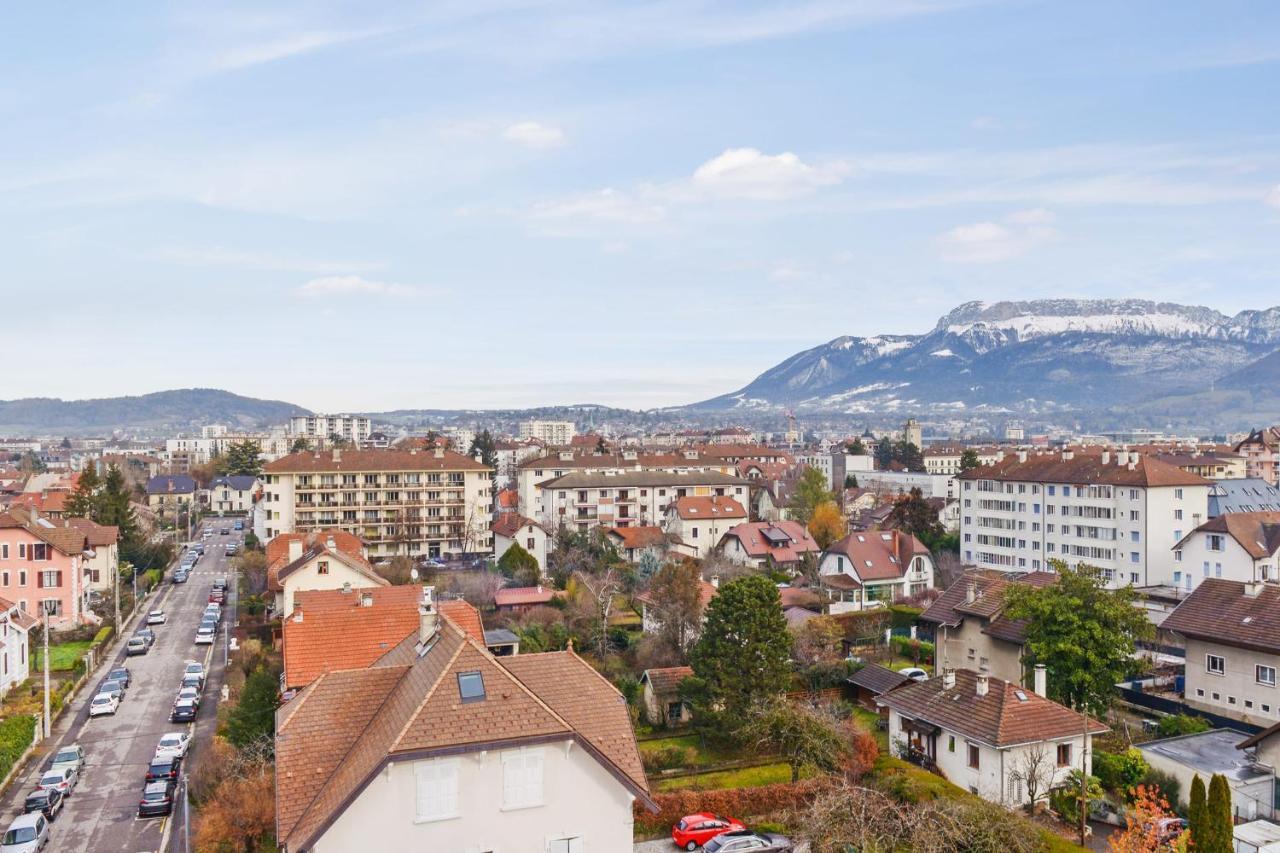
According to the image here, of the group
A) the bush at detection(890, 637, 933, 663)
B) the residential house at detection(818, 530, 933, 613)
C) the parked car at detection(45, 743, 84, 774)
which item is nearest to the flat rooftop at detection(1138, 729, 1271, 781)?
the bush at detection(890, 637, 933, 663)

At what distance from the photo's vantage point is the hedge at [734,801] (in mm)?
26484

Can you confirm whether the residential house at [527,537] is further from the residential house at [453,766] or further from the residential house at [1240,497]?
the residential house at [1240,497]

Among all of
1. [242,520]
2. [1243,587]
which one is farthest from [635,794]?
[242,520]

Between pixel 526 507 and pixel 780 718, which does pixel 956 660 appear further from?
pixel 526 507

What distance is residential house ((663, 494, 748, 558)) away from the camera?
3046 inches

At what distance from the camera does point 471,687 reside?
60.2ft

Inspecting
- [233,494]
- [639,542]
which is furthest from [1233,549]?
[233,494]

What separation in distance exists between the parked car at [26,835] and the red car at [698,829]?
642 inches

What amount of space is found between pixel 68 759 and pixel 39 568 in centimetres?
2457

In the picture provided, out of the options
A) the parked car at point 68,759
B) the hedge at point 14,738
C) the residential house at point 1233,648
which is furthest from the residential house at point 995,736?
the hedge at point 14,738

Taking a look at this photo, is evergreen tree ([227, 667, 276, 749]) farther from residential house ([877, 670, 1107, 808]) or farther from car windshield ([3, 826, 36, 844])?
residential house ([877, 670, 1107, 808])

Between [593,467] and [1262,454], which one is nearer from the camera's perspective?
[593,467]

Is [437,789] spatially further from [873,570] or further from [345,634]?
[873,570]

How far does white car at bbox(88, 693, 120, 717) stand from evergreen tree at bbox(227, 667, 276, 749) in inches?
461
